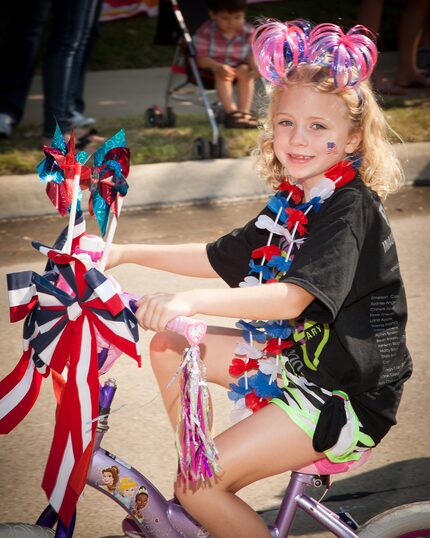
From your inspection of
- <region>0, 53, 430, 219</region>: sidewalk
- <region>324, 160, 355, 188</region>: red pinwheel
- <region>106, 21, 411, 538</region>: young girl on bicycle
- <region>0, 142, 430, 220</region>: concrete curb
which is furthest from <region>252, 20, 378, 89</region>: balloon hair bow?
<region>0, 142, 430, 220</region>: concrete curb

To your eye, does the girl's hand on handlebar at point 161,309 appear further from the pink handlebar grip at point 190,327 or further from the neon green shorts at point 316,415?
the neon green shorts at point 316,415

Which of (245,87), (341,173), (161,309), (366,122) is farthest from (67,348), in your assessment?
(245,87)

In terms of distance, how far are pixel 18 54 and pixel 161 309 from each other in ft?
17.2

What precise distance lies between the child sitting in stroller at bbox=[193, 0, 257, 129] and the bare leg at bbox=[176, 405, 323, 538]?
5.73 meters

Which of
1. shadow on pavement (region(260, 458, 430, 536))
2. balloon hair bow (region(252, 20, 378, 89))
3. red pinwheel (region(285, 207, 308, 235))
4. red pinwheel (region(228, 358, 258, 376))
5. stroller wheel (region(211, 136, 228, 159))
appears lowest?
stroller wheel (region(211, 136, 228, 159))

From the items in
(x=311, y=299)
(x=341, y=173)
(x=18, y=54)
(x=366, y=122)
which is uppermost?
(x=366, y=122)

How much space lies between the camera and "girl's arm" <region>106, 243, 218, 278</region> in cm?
269

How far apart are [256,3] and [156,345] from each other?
1007 cm

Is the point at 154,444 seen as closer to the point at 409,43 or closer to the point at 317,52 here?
the point at 317,52

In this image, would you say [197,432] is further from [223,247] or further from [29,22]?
[29,22]

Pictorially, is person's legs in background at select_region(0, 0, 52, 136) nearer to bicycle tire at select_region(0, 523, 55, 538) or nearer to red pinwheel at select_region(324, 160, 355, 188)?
red pinwheel at select_region(324, 160, 355, 188)

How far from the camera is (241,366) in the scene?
2570mm

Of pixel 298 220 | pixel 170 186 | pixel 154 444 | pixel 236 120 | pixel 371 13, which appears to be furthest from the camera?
pixel 371 13

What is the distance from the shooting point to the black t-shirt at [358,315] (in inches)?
92.6
